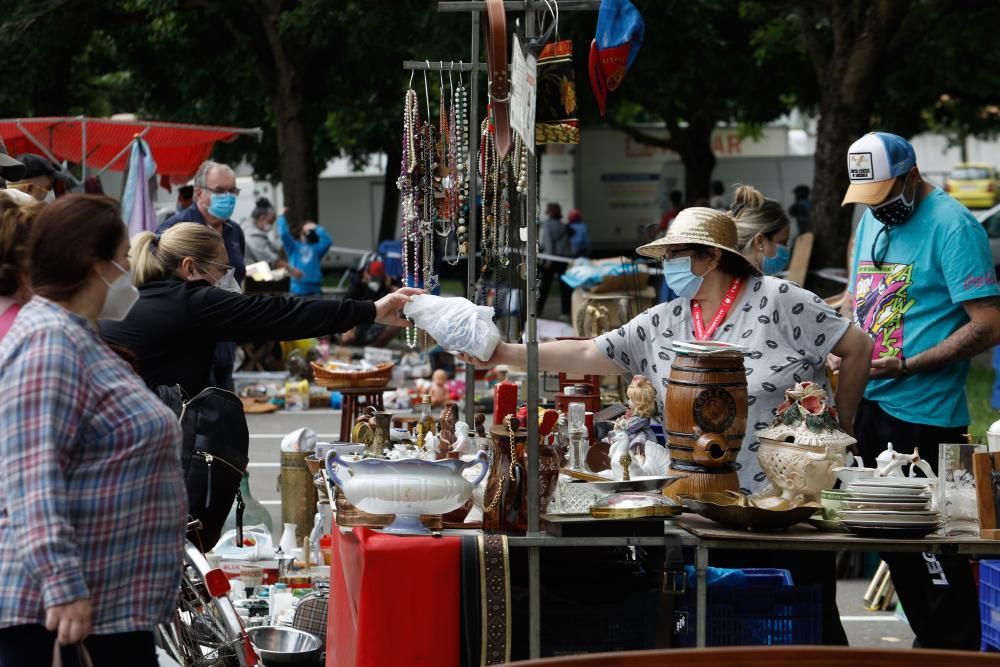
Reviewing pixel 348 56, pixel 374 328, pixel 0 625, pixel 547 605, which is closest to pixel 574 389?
pixel 547 605

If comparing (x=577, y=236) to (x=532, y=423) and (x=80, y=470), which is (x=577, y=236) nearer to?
(x=532, y=423)

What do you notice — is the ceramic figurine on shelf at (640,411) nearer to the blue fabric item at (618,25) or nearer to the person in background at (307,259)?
the blue fabric item at (618,25)

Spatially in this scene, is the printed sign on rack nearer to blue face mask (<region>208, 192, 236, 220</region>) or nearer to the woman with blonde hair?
the woman with blonde hair

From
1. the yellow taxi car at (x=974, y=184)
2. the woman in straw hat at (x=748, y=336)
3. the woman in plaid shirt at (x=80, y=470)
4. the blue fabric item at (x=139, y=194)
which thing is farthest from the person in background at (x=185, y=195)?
the yellow taxi car at (x=974, y=184)

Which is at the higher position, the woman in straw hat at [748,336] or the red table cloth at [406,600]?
the woman in straw hat at [748,336]

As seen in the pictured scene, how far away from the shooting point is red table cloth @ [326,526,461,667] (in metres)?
3.65

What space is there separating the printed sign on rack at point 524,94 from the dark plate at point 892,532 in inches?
54.6

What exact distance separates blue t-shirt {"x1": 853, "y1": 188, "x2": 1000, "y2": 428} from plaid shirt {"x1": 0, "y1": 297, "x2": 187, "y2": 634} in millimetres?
3026

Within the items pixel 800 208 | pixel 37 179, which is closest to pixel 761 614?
pixel 37 179

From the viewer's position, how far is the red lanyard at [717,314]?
4445 millimetres

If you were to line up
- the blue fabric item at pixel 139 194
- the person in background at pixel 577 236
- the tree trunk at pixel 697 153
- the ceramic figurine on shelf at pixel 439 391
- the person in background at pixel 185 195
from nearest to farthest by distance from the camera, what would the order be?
the ceramic figurine on shelf at pixel 439 391
the blue fabric item at pixel 139 194
the person in background at pixel 185 195
the person in background at pixel 577 236
the tree trunk at pixel 697 153

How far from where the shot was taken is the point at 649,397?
4.32 m

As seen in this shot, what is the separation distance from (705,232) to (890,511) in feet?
3.74

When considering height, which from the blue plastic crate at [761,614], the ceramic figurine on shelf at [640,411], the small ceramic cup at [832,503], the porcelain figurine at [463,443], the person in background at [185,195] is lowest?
the blue plastic crate at [761,614]
